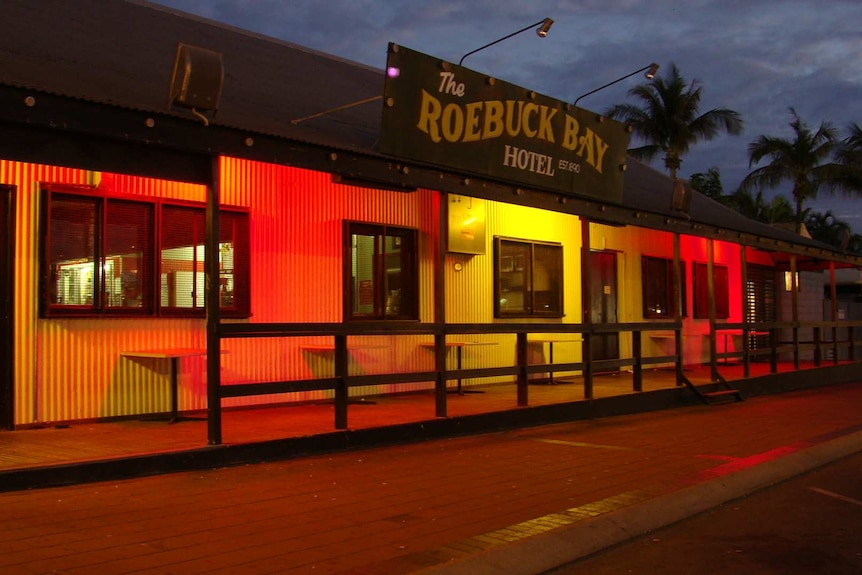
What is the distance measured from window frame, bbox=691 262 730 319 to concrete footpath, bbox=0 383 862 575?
893cm

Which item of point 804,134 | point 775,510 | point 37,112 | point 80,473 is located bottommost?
point 775,510

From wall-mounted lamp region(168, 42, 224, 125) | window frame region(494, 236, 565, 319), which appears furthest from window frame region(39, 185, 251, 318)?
window frame region(494, 236, 565, 319)

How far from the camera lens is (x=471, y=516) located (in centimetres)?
625

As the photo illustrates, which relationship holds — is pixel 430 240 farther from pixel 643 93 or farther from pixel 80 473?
pixel 643 93

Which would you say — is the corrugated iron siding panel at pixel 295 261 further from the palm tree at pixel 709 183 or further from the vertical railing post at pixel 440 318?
the palm tree at pixel 709 183

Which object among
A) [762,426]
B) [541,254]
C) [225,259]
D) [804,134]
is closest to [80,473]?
[225,259]

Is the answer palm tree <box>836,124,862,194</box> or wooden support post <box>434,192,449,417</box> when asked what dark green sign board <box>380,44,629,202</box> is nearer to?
wooden support post <box>434,192,449,417</box>

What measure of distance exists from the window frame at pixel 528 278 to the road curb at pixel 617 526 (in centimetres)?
601

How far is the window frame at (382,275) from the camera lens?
11820 millimetres

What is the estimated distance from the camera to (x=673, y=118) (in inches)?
1549

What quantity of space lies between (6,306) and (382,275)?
5232 mm

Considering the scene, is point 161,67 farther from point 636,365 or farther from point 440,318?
point 636,365

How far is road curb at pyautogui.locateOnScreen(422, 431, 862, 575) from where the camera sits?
5.11m

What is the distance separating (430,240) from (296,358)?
3.04 meters
